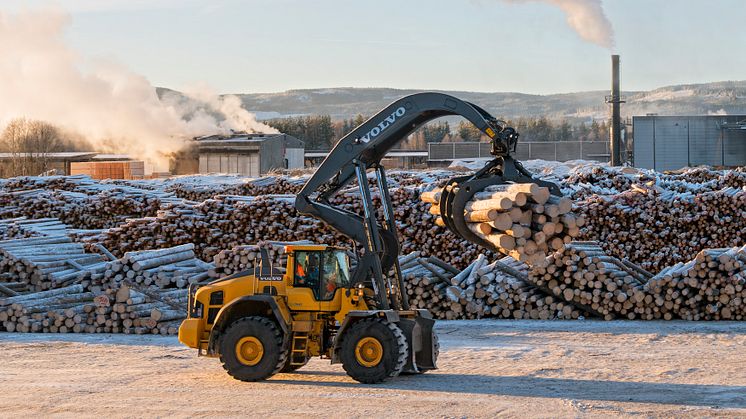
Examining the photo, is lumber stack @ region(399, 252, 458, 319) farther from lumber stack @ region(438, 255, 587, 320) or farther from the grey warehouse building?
the grey warehouse building

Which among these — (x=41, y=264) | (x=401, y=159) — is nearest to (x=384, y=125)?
(x=41, y=264)

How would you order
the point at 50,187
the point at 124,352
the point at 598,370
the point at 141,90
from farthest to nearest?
the point at 141,90, the point at 50,187, the point at 124,352, the point at 598,370

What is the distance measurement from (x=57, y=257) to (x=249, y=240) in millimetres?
5448

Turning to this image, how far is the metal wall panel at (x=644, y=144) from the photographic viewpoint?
68000mm

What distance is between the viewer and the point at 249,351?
14211mm

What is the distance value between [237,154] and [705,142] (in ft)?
103

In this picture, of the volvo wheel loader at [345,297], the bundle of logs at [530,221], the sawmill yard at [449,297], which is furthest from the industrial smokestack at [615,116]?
the bundle of logs at [530,221]

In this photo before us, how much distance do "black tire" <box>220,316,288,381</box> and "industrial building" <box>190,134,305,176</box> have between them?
151 feet

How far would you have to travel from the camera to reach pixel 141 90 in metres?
62.7

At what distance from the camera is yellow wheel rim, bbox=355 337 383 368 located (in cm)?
1388

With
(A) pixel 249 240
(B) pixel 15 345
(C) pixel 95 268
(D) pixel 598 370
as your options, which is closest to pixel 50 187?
(A) pixel 249 240

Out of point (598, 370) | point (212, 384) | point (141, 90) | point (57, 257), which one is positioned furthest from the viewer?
point (141, 90)

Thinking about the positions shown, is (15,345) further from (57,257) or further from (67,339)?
(57,257)

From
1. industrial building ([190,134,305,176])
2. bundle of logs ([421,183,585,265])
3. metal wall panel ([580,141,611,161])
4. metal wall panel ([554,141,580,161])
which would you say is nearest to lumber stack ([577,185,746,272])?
bundle of logs ([421,183,585,265])
